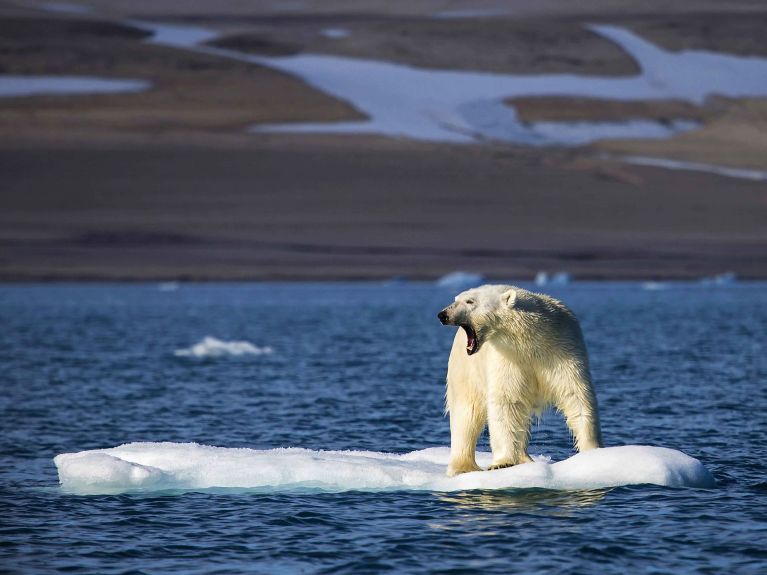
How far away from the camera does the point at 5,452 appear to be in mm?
25516

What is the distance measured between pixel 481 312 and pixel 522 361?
3.17ft

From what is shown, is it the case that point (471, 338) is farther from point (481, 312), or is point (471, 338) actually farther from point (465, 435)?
point (465, 435)

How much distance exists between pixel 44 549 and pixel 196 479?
12.5 feet

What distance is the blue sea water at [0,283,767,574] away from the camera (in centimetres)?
1614

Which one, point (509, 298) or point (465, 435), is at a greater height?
point (509, 298)

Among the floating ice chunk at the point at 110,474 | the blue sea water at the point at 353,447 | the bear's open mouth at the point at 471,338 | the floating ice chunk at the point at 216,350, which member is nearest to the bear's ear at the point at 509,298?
the bear's open mouth at the point at 471,338

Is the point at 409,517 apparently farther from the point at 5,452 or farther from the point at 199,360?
the point at 199,360

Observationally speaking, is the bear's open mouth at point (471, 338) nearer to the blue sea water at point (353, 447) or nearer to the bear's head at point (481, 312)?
the bear's head at point (481, 312)

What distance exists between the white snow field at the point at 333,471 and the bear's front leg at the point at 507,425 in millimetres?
453

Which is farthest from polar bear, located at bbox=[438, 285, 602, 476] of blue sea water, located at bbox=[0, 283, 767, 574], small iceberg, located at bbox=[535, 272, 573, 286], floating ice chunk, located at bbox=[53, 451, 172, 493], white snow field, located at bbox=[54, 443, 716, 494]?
small iceberg, located at bbox=[535, 272, 573, 286]

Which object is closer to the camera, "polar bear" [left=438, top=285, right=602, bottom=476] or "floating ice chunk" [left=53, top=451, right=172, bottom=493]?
"polar bear" [left=438, top=285, right=602, bottom=476]

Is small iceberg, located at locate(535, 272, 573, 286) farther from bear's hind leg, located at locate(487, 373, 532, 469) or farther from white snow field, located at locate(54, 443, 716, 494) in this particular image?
bear's hind leg, located at locate(487, 373, 532, 469)

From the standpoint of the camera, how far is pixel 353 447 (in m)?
25.5


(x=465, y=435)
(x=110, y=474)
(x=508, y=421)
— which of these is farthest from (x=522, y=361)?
(x=110, y=474)
